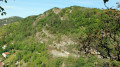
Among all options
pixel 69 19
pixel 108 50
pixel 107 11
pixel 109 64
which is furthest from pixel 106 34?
pixel 69 19

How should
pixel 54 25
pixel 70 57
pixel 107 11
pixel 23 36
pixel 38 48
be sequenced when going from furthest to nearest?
pixel 23 36 → pixel 54 25 → pixel 38 48 → pixel 70 57 → pixel 107 11

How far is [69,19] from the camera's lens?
36.6 meters

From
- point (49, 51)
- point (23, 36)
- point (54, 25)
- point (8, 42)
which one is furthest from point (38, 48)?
point (8, 42)

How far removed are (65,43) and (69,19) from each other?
9.75 metres

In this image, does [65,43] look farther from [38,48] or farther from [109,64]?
[109,64]

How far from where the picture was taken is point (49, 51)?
32.0m

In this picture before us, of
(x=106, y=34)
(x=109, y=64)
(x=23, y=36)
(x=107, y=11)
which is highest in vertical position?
(x=107, y=11)

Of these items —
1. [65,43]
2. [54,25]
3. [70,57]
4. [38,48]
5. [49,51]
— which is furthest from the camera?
[54,25]

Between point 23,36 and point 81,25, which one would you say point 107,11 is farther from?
point 23,36

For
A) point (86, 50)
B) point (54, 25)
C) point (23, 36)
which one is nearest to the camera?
point (86, 50)

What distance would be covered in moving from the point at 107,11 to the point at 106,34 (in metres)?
0.81

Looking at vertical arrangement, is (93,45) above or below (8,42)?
above

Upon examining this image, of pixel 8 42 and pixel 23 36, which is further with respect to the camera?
pixel 8 42

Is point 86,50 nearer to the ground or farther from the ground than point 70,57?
farther from the ground
